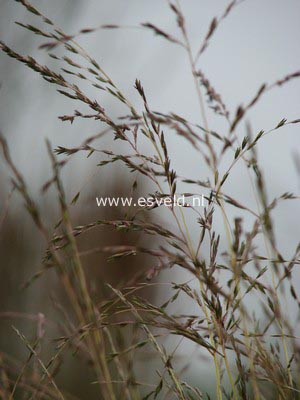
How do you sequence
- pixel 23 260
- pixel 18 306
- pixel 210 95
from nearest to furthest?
pixel 210 95 → pixel 18 306 → pixel 23 260

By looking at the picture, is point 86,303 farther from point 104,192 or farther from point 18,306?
point 104,192

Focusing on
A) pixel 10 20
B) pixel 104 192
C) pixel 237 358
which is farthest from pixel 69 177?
pixel 237 358

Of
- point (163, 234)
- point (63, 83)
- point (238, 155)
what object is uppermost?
point (63, 83)

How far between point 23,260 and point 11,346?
2.42 feet

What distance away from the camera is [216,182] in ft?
3.26

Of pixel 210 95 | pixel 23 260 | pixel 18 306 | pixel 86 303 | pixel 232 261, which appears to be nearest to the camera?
pixel 86 303

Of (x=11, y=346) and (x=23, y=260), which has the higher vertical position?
(x=23, y=260)

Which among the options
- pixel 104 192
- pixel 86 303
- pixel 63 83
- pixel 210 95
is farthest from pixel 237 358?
pixel 104 192

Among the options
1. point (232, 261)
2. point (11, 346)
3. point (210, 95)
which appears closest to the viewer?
point (232, 261)

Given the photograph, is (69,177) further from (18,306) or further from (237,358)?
(237,358)

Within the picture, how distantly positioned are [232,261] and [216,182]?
0.20 m

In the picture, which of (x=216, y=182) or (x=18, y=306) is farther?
(x=18, y=306)

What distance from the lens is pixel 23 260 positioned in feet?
10.4

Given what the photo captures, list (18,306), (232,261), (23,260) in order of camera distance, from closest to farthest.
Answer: (232,261)
(18,306)
(23,260)
